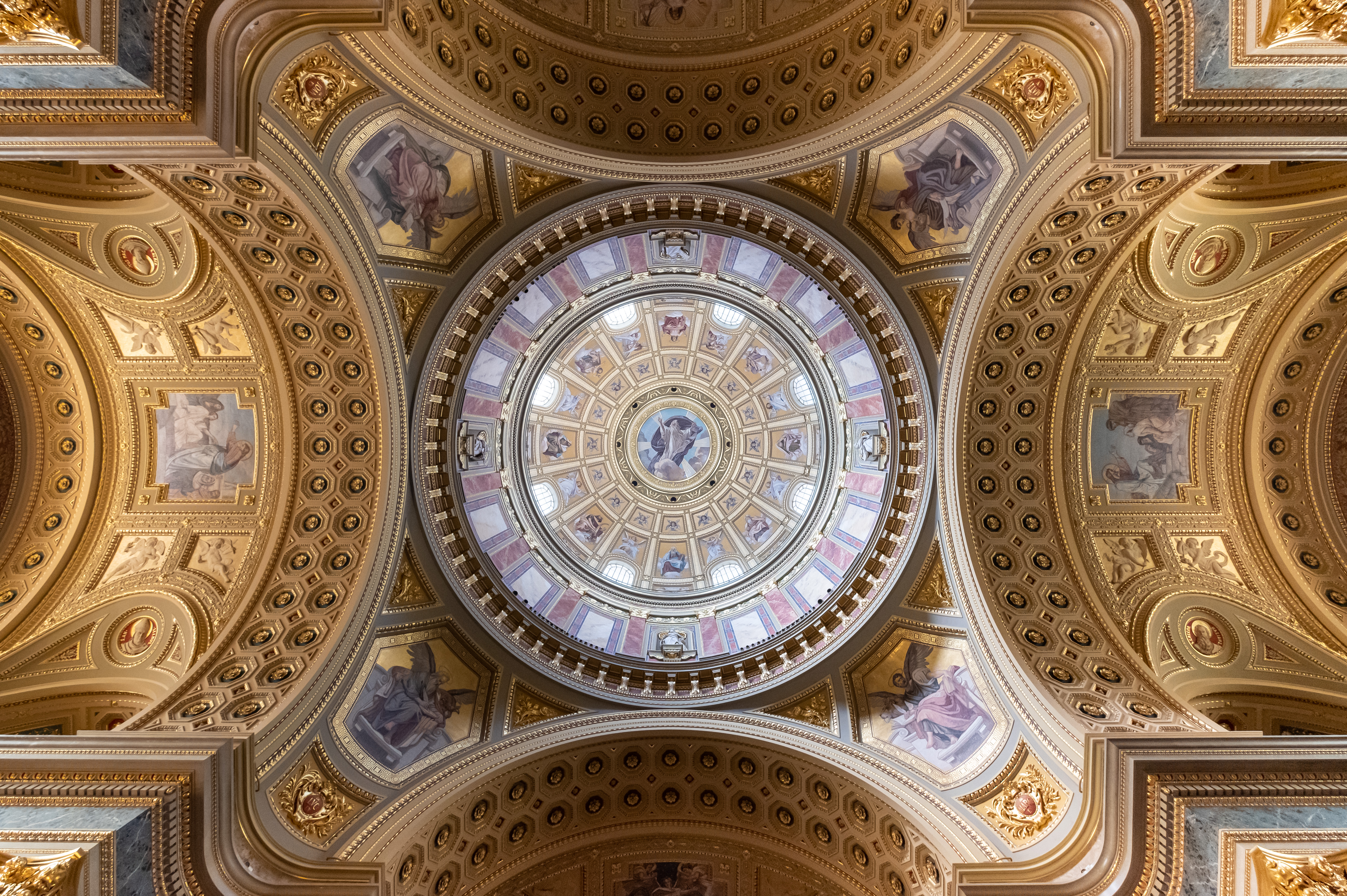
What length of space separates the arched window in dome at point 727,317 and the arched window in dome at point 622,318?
2750 mm

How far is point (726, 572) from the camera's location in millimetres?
22547

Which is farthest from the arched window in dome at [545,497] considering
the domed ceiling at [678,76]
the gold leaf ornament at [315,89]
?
the gold leaf ornament at [315,89]

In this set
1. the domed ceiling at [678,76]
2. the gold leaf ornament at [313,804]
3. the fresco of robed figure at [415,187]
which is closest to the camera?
the gold leaf ornament at [313,804]

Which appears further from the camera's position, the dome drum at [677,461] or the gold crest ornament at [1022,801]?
the dome drum at [677,461]

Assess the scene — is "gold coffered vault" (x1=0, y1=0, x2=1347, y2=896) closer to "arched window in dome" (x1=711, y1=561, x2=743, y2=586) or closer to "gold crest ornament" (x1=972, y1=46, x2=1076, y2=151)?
"gold crest ornament" (x1=972, y1=46, x2=1076, y2=151)

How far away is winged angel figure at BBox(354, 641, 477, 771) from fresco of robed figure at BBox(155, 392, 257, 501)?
5498 millimetres

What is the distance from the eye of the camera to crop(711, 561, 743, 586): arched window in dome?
71.9 feet

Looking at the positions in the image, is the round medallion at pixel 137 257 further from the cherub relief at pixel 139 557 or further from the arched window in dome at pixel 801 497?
the arched window in dome at pixel 801 497

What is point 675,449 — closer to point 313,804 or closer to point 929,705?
point 929,705

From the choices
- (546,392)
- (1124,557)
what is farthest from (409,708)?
(1124,557)

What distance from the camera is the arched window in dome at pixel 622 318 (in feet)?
75.0

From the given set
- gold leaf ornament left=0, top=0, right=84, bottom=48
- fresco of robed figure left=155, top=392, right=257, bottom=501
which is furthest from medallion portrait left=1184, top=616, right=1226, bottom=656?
gold leaf ornament left=0, top=0, right=84, bottom=48

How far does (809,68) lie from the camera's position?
13680 mm

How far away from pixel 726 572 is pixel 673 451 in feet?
18.3
